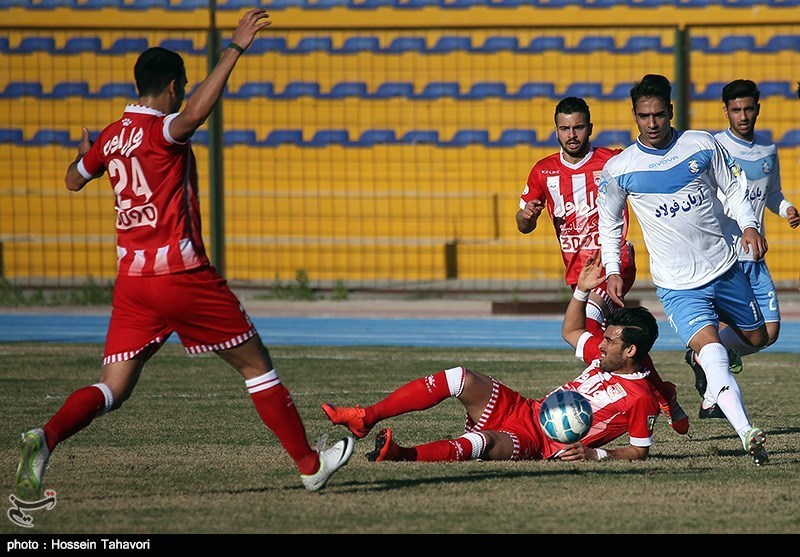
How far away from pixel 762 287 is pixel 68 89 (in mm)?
14893

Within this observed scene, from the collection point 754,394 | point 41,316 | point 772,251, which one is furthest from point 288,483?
point 772,251

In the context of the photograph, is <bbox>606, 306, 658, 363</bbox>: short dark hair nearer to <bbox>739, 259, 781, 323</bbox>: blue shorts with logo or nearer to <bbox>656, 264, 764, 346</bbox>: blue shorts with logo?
<bbox>656, 264, 764, 346</bbox>: blue shorts with logo

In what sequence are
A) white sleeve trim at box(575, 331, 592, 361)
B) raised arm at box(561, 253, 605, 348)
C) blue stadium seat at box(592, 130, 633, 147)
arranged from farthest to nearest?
blue stadium seat at box(592, 130, 633, 147) < raised arm at box(561, 253, 605, 348) < white sleeve trim at box(575, 331, 592, 361)

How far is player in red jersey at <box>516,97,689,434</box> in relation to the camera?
8992 millimetres

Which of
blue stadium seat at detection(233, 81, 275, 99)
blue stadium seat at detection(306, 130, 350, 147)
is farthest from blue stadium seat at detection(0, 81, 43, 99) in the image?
blue stadium seat at detection(306, 130, 350, 147)

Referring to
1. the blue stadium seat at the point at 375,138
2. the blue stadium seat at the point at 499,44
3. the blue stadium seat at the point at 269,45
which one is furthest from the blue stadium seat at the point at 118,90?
the blue stadium seat at the point at 499,44

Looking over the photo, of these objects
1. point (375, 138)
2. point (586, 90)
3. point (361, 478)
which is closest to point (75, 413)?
point (361, 478)

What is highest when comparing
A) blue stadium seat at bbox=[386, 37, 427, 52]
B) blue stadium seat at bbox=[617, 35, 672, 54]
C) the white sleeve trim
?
blue stadium seat at bbox=[386, 37, 427, 52]

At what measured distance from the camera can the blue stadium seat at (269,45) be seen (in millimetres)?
21000

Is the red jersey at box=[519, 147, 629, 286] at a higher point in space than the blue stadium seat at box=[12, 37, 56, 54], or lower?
lower

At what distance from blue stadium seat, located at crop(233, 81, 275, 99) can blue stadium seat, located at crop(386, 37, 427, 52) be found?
1.90 meters

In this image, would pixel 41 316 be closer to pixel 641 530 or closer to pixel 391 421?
pixel 391 421

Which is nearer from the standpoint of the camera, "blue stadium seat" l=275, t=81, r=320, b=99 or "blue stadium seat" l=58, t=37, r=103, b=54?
"blue stadium seat" l=275, t=81, r=320, b=99

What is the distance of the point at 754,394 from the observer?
9992mm
